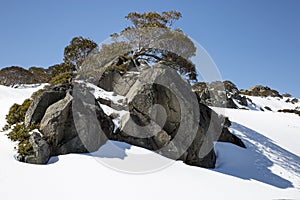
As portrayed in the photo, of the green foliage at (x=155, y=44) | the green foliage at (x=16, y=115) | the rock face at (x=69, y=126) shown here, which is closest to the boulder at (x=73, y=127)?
the rock face at (x=69, y=126)

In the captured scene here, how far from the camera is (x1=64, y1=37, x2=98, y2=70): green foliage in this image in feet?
67.7

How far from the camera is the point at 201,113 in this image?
10227 mm

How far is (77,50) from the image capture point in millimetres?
20859

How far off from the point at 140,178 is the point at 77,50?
1706 cm

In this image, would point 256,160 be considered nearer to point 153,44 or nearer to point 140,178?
point 140,178

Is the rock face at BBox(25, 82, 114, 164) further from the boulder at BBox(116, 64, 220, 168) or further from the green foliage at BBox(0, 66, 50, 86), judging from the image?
the green foliage at BBox(0, 66, 50, 86)

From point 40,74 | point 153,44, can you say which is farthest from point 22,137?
point 40,74

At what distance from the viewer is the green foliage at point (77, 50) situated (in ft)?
67.7

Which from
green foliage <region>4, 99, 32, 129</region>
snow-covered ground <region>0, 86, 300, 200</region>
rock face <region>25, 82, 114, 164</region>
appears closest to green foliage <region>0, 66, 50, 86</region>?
snow-covered ground <region>0, 86, 300, 200</region>

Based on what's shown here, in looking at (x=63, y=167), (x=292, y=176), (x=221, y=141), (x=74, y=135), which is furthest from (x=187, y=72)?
(x=63, y=167)

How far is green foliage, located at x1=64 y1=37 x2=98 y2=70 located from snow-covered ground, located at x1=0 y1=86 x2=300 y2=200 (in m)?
10.6

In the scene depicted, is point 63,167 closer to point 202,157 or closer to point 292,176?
point 202,157

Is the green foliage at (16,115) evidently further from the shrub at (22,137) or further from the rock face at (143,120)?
the rock face at (143,120)

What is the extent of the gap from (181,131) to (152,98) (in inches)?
69.5
